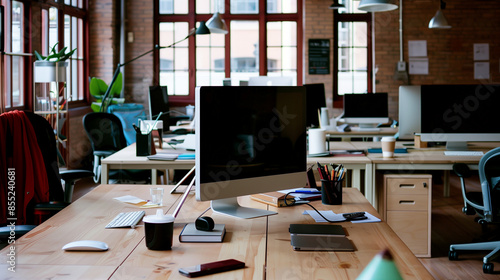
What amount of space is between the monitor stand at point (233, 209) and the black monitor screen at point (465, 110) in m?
2.36

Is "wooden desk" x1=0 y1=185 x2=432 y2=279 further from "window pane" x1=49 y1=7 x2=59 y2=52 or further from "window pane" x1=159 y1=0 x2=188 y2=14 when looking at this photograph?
"window pane" x1=159 y1=0 x2=188 y2=14

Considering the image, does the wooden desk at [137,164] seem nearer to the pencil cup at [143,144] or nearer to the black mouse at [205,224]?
the pencil cup at [143,144]

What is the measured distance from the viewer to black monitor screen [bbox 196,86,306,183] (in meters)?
2.18

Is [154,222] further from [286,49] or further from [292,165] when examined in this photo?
[286,49]

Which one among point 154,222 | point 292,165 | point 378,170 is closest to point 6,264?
point 154,222

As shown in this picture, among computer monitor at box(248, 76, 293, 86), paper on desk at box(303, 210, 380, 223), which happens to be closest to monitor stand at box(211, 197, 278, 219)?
paper on desk at box(303, 210, 380, 223)

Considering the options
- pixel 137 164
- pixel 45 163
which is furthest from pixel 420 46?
pixel 45 163

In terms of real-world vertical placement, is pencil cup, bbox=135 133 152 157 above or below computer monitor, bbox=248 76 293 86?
below

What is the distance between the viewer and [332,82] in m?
9.07

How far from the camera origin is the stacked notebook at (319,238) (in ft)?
6.15

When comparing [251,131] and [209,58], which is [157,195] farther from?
[209,58]

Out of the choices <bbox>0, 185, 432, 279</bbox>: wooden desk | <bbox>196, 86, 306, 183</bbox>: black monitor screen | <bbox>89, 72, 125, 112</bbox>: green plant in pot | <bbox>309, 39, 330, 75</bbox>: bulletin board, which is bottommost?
<bbox>0, 185, 432, 279</bbox>: wooden desk

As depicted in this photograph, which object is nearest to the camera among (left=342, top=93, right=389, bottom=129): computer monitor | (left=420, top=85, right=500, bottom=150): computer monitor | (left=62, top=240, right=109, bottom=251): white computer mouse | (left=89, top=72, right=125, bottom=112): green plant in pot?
(left=62, top=240, right=109, bottom=251): white computer mouse

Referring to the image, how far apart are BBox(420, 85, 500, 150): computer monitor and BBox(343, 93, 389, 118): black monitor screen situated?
2.28 meters
